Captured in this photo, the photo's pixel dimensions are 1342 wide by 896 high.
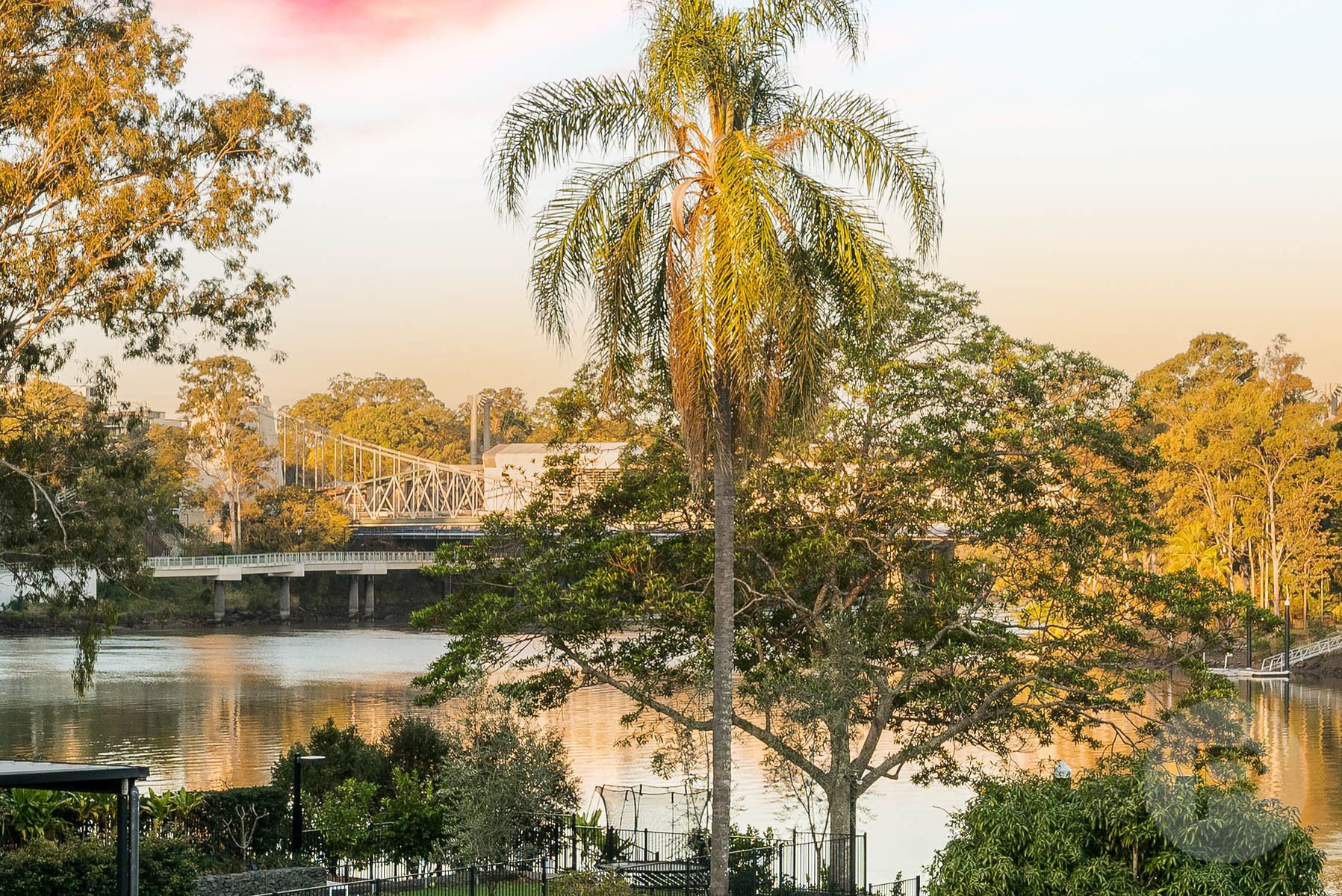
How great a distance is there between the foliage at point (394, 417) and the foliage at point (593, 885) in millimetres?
120354

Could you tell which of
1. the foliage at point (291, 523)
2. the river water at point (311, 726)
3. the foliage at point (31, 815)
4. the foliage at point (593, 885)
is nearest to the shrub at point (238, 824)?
the foliage at point (31, 815)

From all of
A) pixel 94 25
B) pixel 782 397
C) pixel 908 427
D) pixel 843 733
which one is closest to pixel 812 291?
pixel 782 397

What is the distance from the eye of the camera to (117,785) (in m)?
13.4

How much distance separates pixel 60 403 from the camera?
3072cm

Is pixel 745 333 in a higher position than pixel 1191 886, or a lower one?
higher

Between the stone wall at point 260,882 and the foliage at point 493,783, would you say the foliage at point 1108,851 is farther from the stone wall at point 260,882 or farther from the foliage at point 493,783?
the stone wall at point 260,882

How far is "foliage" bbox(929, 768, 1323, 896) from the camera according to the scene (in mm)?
11758

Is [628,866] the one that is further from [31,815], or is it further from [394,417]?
[394,417]

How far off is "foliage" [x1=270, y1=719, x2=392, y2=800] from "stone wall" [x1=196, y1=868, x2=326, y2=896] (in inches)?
164

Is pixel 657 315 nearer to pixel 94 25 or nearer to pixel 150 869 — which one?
pixel 150 869

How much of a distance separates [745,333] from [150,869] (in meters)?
9.32

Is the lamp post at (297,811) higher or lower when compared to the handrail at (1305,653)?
higher

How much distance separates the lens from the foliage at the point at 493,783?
66.4ft

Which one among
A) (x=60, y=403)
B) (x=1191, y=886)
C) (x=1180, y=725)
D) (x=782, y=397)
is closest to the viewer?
(x=1191, y=886)
